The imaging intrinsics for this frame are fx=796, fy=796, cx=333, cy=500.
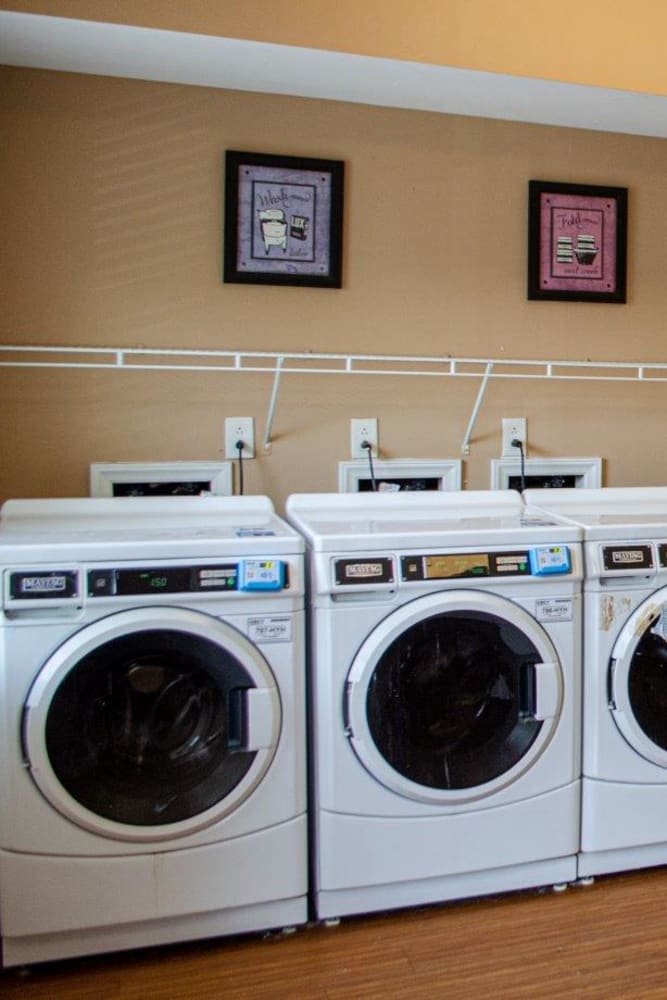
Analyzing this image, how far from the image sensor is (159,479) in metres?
2.42

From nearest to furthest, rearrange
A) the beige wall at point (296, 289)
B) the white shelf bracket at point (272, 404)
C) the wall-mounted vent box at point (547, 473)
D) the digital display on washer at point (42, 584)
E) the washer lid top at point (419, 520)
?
1. the digital display on washer at point (42, 584)
2. the washer lid top at point (419, 520)
3. the beige wall at point (296, 289)
4. the white shelf bracket at point (272, 404)
5. the wall-mounted vent box at point (547, 473)

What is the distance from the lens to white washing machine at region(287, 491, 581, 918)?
1.81 meters

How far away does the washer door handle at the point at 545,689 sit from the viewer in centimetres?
189

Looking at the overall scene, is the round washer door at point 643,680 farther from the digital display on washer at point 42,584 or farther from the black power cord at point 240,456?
the digital display on washer at point 42,584

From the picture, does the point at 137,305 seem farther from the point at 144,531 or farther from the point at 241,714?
the point at 241,714

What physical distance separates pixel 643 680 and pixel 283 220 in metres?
1.69

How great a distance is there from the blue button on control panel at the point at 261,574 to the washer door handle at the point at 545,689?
2.15 ft

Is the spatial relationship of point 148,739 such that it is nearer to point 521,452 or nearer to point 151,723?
point 151,723

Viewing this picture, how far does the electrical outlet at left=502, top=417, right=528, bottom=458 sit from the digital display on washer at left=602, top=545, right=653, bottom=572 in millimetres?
789

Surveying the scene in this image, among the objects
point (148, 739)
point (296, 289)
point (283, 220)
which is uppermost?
point (283, 220)

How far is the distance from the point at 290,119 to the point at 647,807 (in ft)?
7.24

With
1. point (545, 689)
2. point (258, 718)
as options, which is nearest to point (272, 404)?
point (258, 718)

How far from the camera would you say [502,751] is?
191cm

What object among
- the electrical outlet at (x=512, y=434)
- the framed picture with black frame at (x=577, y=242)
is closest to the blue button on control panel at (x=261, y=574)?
the electrical outlet at (x=512, y=434)
